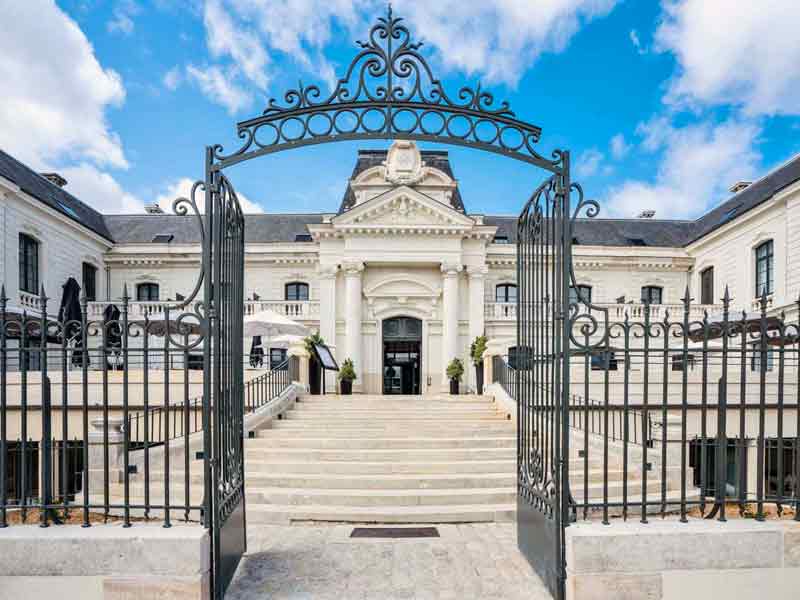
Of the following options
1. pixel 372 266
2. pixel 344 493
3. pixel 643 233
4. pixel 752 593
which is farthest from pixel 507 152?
pixel 643 233

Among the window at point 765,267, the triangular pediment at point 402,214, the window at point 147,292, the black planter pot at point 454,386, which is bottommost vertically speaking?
the black planter pot at point 454,386

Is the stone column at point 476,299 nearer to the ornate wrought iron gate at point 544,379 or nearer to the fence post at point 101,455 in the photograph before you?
the fence post at point 101,455

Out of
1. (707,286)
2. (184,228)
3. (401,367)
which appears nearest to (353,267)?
(401,367)

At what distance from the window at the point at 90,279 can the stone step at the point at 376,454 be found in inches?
763

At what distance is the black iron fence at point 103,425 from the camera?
3871mm

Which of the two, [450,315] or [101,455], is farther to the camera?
[450,315]

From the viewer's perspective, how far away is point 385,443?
9750mm

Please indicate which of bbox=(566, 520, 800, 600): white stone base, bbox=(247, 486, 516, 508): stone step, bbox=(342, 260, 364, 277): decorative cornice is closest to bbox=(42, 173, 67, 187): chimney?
bbox=(342, 260, 364, 277): decorative cornice

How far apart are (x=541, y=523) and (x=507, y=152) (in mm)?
3010

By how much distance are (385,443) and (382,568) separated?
480 cm

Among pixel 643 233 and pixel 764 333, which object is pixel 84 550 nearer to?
pixel 764 333

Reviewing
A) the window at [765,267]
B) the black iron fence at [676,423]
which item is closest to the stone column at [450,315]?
the black iron fence at [676,423]

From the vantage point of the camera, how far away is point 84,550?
3.70 m

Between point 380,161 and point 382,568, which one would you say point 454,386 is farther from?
point 382,568
